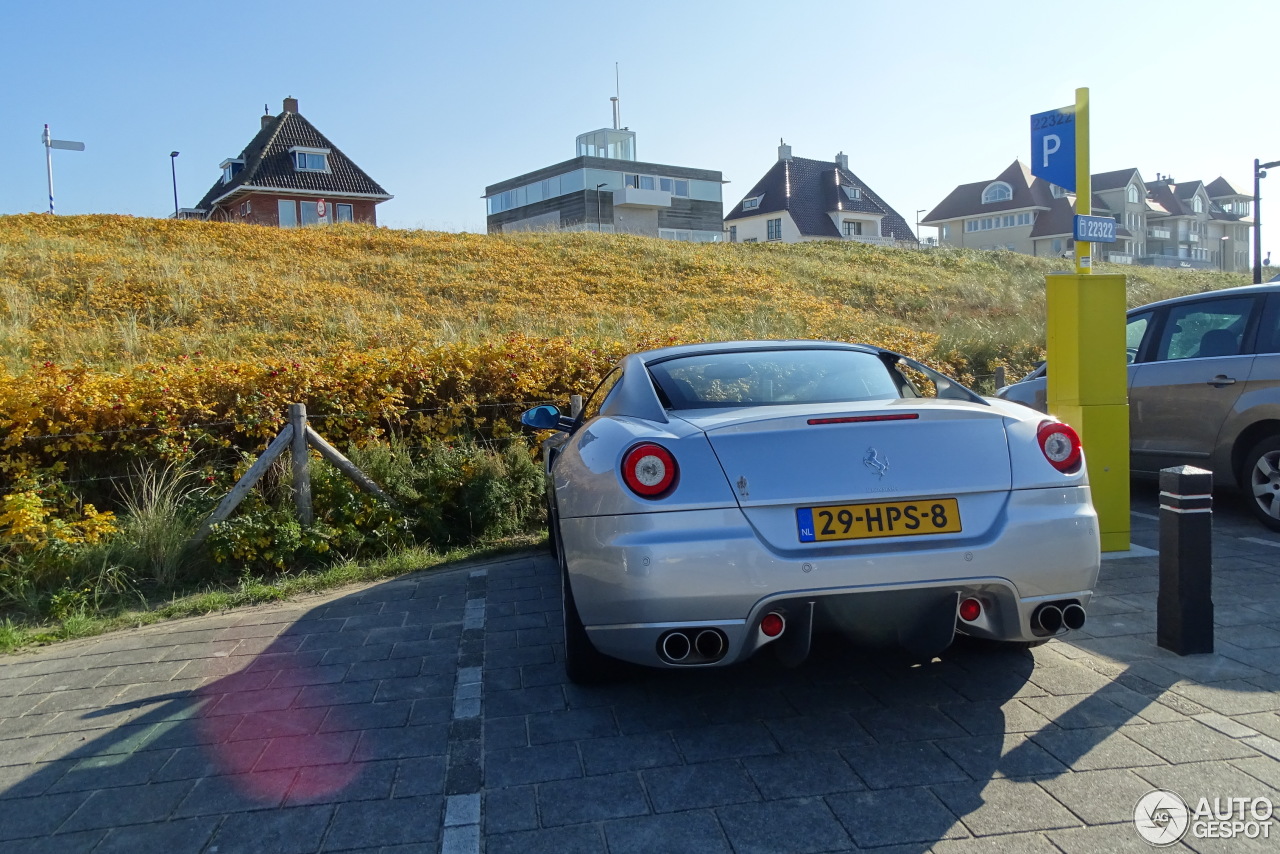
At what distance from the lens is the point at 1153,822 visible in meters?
2.75

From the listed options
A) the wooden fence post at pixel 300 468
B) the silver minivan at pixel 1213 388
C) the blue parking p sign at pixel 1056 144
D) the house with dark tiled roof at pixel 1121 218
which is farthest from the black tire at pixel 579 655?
the house with dark tiled roof at pixel 1121 218

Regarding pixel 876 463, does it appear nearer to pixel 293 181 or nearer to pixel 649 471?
pixel 649 471

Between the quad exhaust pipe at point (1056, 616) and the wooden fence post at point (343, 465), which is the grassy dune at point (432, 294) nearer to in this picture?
the wooden fence post at point (343, 465)

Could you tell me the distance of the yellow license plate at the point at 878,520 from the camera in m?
3.29

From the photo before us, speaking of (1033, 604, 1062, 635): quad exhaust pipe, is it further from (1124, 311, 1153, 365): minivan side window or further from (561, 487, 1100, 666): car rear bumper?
(1124, 311, 1153, 365): minivan side window

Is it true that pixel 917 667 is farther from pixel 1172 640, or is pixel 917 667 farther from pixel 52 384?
pixel 52 384

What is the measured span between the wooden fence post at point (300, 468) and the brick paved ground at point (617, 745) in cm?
185

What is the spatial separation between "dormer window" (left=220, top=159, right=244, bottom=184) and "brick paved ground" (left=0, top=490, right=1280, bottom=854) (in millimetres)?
51282

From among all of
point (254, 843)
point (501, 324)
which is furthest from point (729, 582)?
point (501, 324)

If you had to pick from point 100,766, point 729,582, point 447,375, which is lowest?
point 100,766

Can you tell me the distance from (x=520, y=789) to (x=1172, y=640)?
294 centimetres

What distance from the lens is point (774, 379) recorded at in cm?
419

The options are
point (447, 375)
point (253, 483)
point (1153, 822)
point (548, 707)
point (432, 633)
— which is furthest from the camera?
point (447, 375)

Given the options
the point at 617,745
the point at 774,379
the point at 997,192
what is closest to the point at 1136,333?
the point at 774,379
